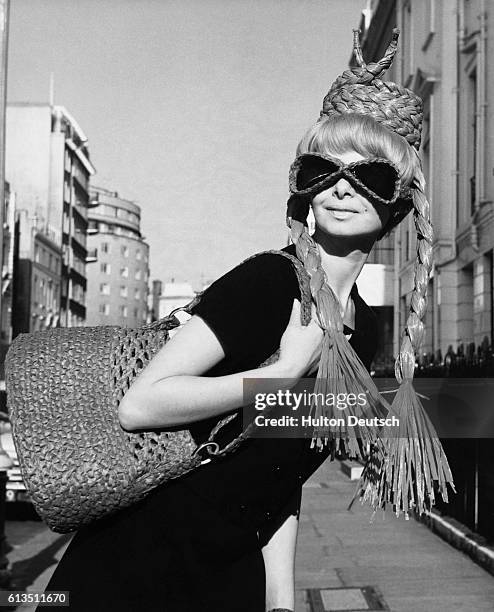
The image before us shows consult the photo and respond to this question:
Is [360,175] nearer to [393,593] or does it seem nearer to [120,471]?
[120,471]

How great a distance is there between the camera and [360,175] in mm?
1493

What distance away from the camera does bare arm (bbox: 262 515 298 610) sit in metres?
1.65

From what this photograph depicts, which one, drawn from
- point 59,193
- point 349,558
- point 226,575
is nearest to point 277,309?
point 226,575

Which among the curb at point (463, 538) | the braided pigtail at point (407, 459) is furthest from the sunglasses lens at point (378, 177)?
the curb at point (463, 538)

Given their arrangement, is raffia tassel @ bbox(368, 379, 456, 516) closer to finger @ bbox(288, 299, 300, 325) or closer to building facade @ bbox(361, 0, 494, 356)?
finger @ bbox(288, 299, 300, 325)

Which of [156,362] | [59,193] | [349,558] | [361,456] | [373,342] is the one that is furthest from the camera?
[59,193]

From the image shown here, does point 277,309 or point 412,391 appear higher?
point 277,309

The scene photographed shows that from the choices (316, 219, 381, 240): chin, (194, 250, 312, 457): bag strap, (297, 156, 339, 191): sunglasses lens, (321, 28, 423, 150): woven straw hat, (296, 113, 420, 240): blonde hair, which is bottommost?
(194, 250, 312, 457): bag strap

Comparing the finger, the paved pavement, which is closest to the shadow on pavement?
the paved pavement

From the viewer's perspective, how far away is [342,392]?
1.42 m

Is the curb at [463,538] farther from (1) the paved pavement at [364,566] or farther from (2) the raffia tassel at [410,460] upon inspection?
(2) the raffia tassel at [410,460]

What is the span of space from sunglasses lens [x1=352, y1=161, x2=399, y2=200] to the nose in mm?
21

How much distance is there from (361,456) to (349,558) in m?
6.47

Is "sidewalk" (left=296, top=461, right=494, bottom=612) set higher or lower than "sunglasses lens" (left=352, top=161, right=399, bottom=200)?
lower
